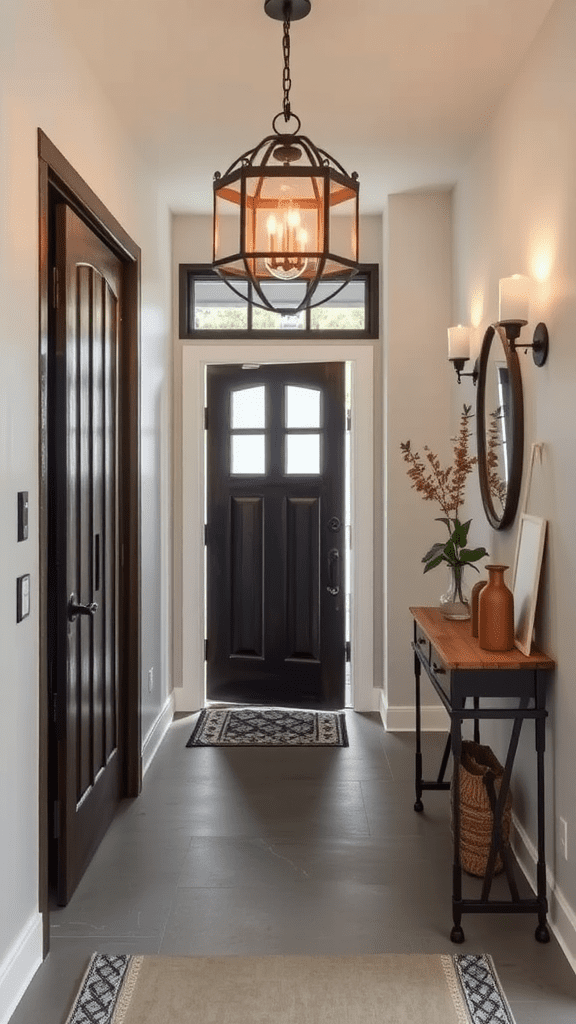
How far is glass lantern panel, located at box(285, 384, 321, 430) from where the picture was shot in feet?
17.2

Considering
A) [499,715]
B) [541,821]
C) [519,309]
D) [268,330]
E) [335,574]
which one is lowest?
[541,821]

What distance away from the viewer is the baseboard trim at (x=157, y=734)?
419 cm

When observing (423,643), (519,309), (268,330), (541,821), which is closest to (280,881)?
(541,821)

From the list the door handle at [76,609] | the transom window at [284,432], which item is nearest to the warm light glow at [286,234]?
the door handle at [76,609]

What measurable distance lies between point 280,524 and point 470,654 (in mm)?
2519

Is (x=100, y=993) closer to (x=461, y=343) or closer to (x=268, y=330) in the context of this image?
(x=461, y=343)

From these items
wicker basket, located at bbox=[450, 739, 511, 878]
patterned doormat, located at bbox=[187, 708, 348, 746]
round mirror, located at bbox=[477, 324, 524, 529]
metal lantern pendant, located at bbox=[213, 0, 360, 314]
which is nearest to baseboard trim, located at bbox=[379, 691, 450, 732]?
patterned doormat, located at bbox=[187, 708, 348, 746]

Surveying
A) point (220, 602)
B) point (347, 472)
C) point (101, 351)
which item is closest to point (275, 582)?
point (220, 602)

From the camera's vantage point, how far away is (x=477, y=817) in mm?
3020

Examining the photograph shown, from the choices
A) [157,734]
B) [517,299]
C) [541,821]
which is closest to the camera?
[541,821]

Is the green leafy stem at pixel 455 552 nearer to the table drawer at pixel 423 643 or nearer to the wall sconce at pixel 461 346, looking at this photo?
the table drawer at pixel 423 643

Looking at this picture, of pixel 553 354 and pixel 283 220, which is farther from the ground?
pixel 283 220

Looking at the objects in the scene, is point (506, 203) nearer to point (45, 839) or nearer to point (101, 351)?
point (101, 351)

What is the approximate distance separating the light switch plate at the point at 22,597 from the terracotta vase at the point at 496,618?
4.56 feet
